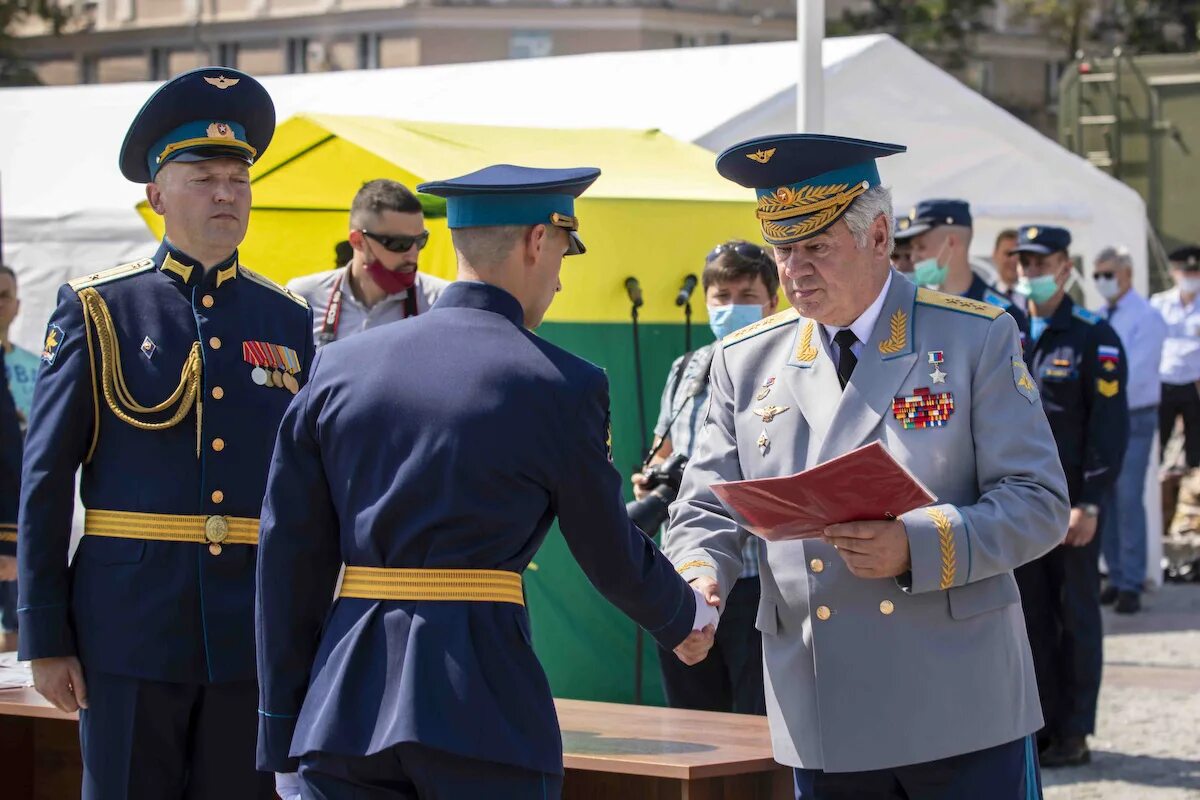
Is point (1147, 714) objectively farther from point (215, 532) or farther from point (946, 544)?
point (215, 532)

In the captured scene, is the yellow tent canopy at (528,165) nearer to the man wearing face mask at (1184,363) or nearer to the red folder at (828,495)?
the red folder at (828,495)

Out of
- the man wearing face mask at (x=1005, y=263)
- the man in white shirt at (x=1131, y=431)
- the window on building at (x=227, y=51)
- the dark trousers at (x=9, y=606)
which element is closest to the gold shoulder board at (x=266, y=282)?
the dark trousers at (x=9, y=606)

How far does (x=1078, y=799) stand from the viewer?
6.32 meters

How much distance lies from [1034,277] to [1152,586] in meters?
4.41

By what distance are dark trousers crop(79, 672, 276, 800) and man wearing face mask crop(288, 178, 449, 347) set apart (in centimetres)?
195

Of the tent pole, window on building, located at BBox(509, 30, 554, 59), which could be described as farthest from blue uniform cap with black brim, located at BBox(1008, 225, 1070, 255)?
window on building, located at BBox(509, 30, 554, 59)

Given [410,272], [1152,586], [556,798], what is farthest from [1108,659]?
[556,798]

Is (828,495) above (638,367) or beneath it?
beneath

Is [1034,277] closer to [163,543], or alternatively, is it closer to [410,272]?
[410,272]

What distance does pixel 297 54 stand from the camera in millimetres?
39938

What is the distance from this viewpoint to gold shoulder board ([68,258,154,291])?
3.73 m

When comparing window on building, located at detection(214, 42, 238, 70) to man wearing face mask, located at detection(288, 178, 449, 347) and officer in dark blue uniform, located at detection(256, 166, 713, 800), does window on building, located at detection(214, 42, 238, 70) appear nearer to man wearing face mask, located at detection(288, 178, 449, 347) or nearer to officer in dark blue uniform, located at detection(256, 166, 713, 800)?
man wearing face mask, located at detection(288, 178, 449, 347)

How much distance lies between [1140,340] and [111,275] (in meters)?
8.31

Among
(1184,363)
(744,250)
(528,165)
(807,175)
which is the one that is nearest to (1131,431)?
(1184,363)
